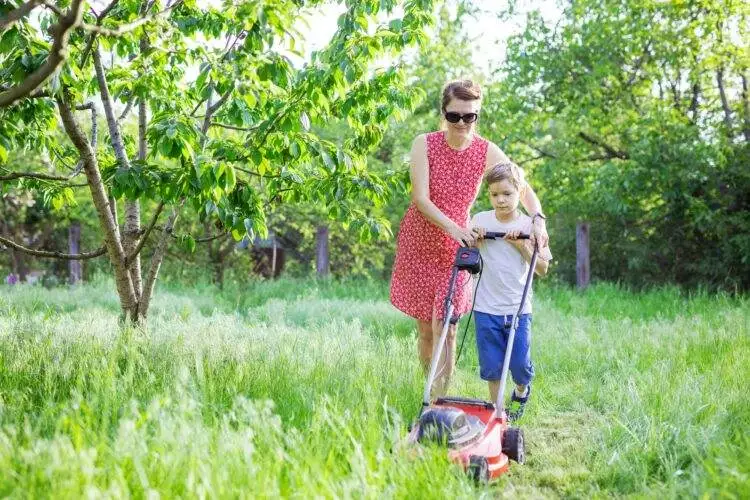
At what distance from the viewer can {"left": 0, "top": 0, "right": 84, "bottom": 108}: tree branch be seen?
3.12 m

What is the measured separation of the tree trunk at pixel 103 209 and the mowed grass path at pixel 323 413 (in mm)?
262

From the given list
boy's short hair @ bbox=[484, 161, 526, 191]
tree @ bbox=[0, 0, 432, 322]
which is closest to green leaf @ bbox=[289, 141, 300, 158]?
tree @ bbox=[0, 0, 432, 322]

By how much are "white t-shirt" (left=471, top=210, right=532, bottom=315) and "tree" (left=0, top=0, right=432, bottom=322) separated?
912 mm

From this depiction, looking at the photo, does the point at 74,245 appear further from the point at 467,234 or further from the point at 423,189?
the point at 467,234

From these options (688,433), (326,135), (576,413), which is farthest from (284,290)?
(688,433)

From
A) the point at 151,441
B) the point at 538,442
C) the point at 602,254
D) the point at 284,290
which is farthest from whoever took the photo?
the point at 602,254

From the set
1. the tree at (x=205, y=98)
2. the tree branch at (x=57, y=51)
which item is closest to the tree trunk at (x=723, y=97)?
the tree at (x=205, y=98)

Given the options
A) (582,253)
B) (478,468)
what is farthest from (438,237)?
(582,253)

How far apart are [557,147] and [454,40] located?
4825mm

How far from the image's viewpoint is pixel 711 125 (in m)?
12.5

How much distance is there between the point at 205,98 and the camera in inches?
172

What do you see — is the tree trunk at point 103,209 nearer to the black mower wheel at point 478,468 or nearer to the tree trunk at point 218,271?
the black mower wheel at point 478,468

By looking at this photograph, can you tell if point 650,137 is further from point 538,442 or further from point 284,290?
point 538,442

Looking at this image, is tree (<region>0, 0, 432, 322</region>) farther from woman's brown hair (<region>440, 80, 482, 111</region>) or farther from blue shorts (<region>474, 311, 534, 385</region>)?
blue shorts (<region>474, 311, 534, 385</region>)
